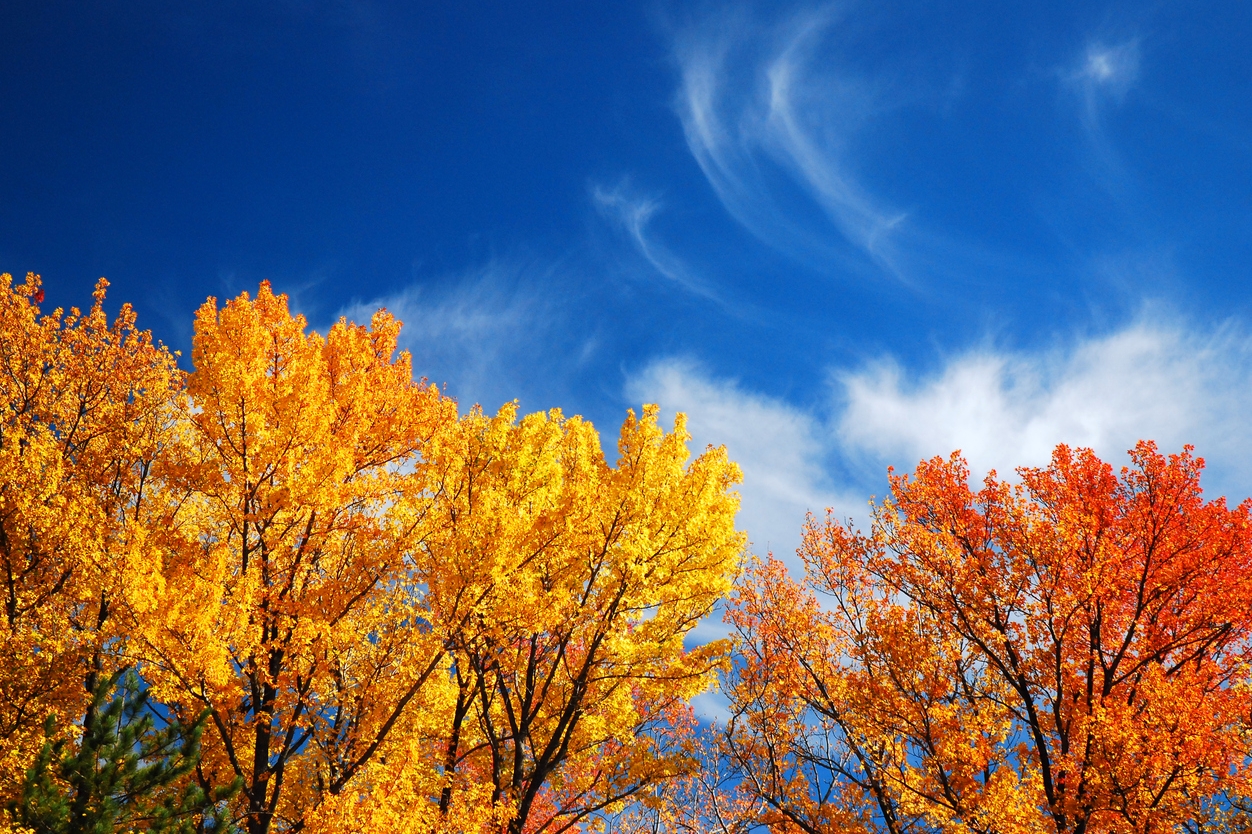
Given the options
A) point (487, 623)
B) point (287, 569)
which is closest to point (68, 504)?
point (287, 569)

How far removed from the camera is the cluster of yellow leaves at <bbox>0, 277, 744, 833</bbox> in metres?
7.00

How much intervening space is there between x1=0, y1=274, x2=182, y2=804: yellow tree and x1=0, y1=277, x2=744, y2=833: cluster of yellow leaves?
51 mm

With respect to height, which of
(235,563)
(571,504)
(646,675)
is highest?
(571,504)

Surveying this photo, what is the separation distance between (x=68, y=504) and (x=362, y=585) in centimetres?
378

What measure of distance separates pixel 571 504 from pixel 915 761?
6.80m

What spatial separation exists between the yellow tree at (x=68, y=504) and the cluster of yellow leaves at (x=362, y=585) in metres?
0.05

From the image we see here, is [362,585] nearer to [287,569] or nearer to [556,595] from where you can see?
[287,569]

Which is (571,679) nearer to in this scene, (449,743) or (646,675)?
(646,675)

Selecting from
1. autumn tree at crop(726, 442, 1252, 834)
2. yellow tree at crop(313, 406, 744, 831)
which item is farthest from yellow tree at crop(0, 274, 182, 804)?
autumn tree at crop(726, 442, 1252, 834)

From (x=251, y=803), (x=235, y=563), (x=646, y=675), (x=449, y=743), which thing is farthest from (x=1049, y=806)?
(x=235, y=563)

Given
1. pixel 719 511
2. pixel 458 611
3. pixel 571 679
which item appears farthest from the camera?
pixel 571 679

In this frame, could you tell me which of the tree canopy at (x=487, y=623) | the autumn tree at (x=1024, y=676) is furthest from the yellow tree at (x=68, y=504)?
the autumn tree at (x=1024, y=676)

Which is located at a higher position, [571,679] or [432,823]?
[571,679]

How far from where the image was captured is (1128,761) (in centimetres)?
819
